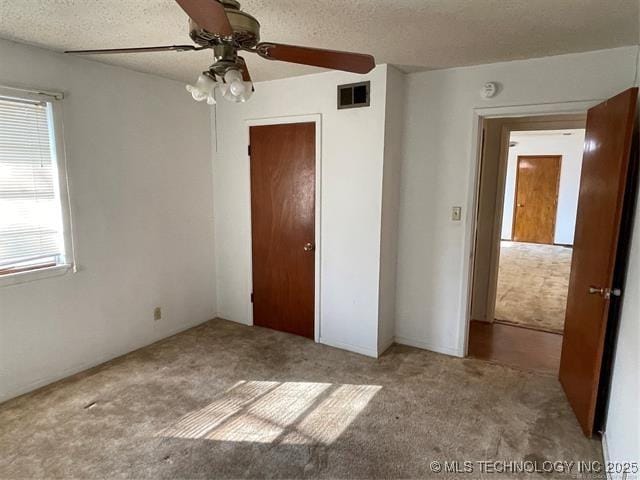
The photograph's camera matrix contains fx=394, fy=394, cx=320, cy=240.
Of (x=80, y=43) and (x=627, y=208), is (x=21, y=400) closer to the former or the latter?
(x=80, y=43)

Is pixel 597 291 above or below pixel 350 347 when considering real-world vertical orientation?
above

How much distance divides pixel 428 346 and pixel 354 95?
2163 millimetres

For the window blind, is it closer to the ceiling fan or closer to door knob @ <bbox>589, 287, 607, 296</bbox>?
the ceiling fan

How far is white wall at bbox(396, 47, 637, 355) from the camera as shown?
2.72m

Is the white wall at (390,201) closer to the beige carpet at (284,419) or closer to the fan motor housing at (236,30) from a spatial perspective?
the beige carpet at (284,419)

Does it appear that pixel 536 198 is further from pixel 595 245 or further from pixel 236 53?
pixel 236 53

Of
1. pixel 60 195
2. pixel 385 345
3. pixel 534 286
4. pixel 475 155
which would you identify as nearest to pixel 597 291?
pixel 475 155

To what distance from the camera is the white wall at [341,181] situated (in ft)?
10.0

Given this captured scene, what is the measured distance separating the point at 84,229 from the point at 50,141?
643 millimetres

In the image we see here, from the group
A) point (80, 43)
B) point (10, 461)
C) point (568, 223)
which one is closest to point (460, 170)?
point (80, 43)

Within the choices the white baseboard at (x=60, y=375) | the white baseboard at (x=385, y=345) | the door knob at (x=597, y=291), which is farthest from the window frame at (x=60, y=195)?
the door knob at (x=597, y=291)

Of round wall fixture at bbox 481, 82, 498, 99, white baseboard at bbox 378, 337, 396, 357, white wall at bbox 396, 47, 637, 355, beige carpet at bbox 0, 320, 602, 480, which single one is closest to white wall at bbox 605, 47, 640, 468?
beige carpet at bbox 0, 320, 602, 480

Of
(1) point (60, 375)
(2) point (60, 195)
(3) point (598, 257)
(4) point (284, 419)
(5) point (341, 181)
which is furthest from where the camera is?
(5) point (341, 181)

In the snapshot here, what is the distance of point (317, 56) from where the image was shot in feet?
5.54
